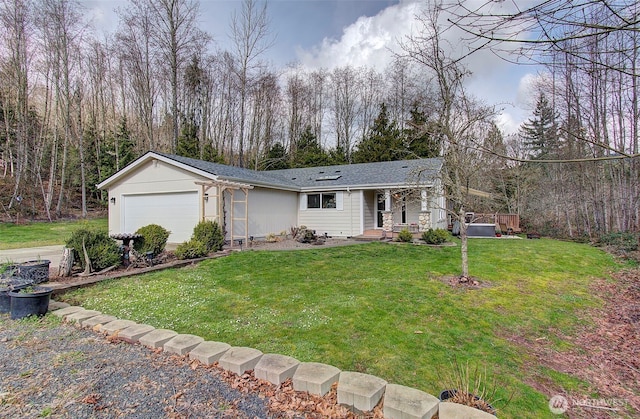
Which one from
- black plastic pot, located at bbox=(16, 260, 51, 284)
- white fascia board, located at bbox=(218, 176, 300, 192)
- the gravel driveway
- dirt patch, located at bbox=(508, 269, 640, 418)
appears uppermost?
white fascia board, located at bbox=(218, 176, 300, 192)

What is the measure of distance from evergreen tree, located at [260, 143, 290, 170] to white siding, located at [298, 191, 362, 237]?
1153 centimetres

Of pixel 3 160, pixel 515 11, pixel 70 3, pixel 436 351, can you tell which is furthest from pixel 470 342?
pixel 3 160

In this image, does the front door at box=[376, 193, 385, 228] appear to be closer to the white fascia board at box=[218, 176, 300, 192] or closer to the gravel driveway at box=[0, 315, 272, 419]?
the white fascia board at box=[218, 176, 300, 192]

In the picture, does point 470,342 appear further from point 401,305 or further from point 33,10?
point 33,10

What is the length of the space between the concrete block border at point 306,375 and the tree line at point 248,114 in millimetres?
4970

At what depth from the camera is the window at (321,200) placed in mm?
15211

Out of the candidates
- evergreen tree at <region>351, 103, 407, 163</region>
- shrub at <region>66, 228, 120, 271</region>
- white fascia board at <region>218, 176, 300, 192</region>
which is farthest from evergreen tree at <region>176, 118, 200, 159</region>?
shrub at <region>66, 228, 120, 271</region>

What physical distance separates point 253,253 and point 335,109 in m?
21.7

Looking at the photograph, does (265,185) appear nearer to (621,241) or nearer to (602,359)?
(602,359)

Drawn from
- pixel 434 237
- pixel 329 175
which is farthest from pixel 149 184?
pixel 434 237

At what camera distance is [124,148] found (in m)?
23.5

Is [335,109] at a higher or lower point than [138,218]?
higher

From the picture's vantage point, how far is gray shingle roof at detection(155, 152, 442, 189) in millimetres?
12617

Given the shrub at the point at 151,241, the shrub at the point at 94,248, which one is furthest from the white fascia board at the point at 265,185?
the shrub at the point at 94,248
